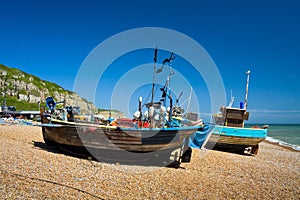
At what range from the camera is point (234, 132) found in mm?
16422

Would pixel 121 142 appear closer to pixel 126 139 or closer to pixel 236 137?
pixel 126 139

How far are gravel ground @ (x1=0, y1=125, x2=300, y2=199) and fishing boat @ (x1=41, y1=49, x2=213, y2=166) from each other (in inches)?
21.6

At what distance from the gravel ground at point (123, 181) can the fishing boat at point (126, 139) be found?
1.80ft

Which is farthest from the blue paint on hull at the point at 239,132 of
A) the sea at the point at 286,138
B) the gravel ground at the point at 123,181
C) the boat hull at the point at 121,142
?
the sea at the point at 286,138

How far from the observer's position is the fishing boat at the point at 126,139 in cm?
967

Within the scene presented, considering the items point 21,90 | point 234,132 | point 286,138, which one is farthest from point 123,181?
point 21,90

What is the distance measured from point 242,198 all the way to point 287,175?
621cm

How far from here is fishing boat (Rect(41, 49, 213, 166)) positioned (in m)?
9.67

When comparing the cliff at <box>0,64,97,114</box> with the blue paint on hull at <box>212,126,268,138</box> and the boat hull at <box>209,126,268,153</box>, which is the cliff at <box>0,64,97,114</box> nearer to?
the boat hull at <box>209,126,268,153</box>

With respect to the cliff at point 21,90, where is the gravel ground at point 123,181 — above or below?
below

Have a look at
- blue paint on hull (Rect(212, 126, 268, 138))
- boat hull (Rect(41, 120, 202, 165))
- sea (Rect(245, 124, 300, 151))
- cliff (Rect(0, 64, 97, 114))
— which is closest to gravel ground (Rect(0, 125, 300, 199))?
boat hull (Rect(41, 120, 202, 165))

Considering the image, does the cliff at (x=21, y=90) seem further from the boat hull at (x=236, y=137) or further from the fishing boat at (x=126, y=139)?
the fishing boat at (x=126, y=139)

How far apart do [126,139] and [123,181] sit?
2.38 metres

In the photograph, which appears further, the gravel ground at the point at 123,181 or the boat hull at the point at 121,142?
the boat hull at the point at 121,142
